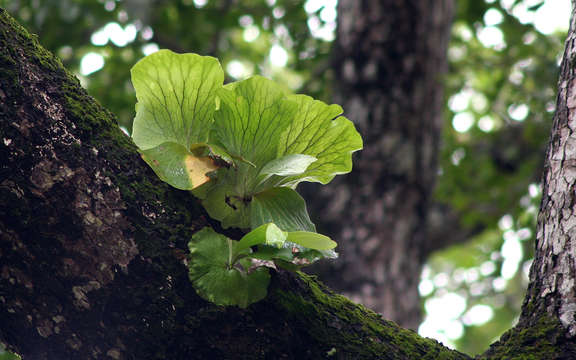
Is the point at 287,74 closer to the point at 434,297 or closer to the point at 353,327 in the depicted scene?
the point at 434,297

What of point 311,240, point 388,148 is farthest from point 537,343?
point 388,148

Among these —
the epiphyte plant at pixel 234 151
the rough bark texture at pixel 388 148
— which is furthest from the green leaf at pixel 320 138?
the rough bark texture at pixel 388 148

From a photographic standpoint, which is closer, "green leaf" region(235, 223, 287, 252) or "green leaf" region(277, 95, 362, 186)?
"green leaf" region(235, 223, 287, 252)

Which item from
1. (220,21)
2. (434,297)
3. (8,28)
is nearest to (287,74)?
(220,21)

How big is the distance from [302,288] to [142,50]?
3173 millimetres

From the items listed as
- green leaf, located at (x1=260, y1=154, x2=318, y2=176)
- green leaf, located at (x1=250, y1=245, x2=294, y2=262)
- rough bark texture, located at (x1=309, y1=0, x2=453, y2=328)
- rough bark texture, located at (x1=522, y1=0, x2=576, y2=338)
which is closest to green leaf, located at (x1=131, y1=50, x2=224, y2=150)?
green leaf, located at (x1=260, y1=154, x2=318, y2=176)

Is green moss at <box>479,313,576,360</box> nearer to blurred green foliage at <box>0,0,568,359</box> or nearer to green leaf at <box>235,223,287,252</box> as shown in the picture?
green leaf at <box>235,223,287,252</box>

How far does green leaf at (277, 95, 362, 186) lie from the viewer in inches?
39.7

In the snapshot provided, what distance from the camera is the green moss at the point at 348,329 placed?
984 mm

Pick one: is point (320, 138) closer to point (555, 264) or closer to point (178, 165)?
point (178, 165)

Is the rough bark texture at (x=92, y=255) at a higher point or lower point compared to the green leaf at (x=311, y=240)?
lower

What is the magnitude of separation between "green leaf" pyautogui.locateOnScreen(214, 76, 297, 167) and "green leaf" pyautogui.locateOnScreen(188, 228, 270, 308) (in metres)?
0.17

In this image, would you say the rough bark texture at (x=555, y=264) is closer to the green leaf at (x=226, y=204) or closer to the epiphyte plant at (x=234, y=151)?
the epiphyte plant at (x=234, y=151)

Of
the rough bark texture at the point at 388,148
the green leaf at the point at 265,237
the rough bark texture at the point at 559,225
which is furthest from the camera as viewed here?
the rough bark texture at the point at 388,148
